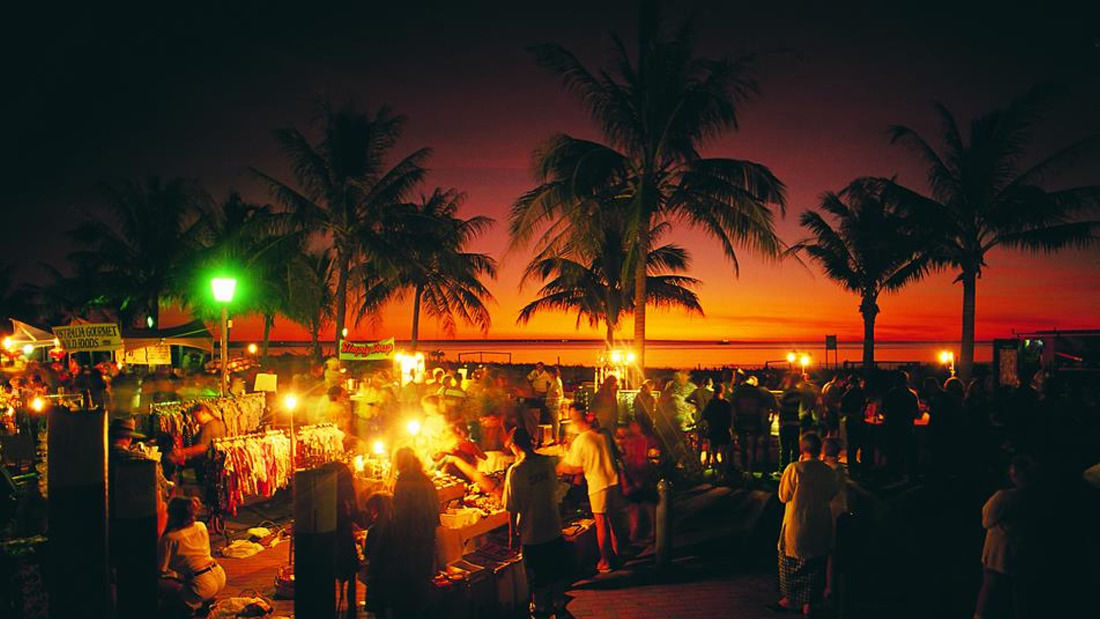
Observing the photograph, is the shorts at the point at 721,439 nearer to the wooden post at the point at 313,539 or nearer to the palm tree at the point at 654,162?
the palm tree at the point at 654,162

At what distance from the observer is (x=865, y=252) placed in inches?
935

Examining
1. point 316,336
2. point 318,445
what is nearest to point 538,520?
point 318,445

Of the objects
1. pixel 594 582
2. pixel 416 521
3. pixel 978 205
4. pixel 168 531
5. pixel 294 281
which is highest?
pixel 978 205

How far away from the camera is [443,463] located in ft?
26.8

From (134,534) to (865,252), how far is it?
81.8 ft

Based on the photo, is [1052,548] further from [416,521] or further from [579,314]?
[579,314]

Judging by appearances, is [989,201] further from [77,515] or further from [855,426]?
[77,515]

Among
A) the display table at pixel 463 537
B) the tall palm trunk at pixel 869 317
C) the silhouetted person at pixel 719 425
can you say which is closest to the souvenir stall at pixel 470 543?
the display table at pixel 463 537

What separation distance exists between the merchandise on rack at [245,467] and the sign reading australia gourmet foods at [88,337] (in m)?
7.31

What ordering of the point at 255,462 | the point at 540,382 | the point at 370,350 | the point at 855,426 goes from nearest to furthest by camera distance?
the point at 255,462, the point at 855,426, the point at 370,350, the point at 540,382

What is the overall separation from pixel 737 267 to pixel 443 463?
9.27 meters

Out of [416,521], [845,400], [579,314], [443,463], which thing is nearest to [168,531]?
[416,521]

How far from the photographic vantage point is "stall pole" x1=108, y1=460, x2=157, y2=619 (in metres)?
3.02

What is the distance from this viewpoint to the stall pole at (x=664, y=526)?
731cm
